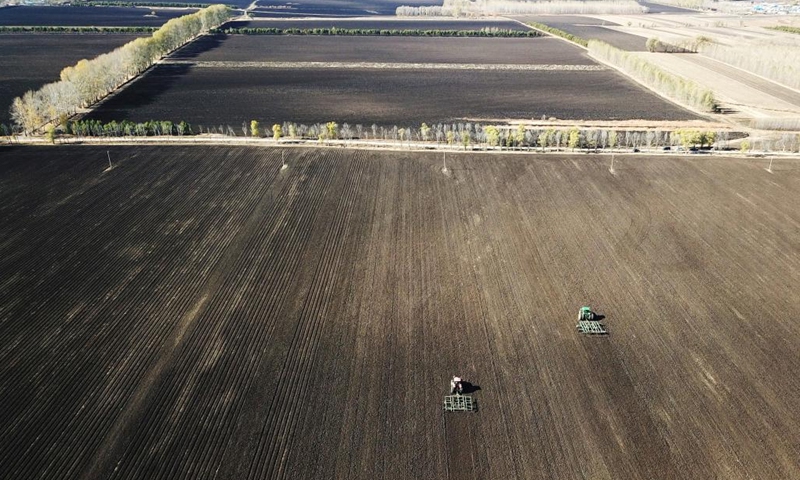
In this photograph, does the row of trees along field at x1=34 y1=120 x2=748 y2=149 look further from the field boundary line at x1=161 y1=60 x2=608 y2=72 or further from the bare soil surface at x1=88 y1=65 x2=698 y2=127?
the field boundary line at x1=161 y1=60 x2=608 y2=72

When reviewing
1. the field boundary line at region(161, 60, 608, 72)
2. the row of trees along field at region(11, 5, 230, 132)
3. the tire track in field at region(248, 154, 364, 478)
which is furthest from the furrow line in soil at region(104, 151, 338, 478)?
the field boundary line at region(161, 60, 608, 72)

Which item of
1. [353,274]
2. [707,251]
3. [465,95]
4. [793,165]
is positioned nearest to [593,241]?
[707,251]

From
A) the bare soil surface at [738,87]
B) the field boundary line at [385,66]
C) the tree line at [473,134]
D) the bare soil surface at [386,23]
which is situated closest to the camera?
the tree line at [473,134]

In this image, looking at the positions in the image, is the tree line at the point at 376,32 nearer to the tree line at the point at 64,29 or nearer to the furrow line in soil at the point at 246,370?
the tree line at the point at 64,29

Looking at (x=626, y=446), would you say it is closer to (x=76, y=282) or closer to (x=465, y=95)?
(x=76, y=282)

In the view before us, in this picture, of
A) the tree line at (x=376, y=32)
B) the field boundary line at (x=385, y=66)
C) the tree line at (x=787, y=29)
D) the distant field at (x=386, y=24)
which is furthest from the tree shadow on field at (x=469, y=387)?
the tree line at (x=787, y=29)

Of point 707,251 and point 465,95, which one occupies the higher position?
point 465,95
